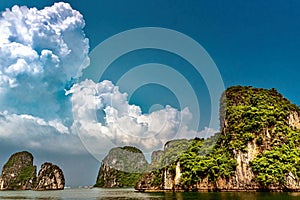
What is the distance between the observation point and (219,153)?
175 ft

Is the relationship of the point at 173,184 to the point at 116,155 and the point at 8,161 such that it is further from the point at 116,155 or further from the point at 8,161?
the point at 8,161

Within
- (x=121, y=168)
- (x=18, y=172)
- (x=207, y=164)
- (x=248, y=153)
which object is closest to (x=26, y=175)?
(x=18, y=172)

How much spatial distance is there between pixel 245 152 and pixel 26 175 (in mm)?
101560

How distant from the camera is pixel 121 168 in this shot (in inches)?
5315

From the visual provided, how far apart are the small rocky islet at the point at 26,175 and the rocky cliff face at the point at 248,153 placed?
60.9 m

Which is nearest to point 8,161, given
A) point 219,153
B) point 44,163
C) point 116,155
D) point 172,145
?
point 44,163

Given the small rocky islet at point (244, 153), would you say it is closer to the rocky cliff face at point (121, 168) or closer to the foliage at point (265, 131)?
the foliage at point (265, 131)

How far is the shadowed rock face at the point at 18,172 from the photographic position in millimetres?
123000

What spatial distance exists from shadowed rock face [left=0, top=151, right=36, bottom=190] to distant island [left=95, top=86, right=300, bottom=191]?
7668cm

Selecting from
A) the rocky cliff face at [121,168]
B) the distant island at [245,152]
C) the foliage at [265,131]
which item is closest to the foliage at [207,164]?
the distant island at [245,152]

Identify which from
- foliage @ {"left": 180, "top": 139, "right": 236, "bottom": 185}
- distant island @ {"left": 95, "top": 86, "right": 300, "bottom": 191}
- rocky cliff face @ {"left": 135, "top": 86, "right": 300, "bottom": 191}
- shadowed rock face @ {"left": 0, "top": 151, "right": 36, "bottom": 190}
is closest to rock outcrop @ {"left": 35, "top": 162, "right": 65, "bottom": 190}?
shadowed rock face @ {"left": 0, "top": 151, "right": 36, "bottom": 190}

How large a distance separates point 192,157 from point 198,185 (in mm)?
6066

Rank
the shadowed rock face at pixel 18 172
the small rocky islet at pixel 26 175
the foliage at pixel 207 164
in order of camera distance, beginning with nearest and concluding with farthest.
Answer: the foliage at pixel 207 164 → the small rocky islet at pixel 26 175 → the shadowed rock face at pixel 18 172

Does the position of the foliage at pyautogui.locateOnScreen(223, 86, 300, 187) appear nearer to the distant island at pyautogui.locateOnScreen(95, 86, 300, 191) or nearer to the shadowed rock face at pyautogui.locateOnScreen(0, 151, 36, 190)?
the distant island at pyautogui.locateOnScreen(95, 86, 300, 191)
